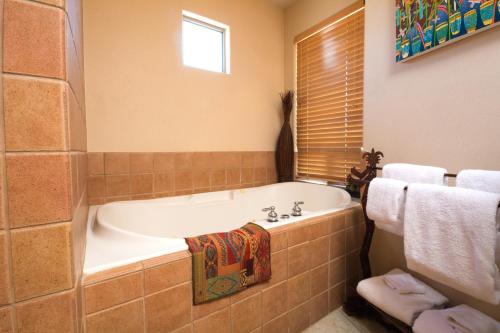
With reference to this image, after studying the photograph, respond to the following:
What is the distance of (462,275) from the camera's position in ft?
2.49

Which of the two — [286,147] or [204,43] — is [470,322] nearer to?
[286,147]

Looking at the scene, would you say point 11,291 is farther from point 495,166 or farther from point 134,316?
point 495,166

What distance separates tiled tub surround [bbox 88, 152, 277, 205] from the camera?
5.25 ft

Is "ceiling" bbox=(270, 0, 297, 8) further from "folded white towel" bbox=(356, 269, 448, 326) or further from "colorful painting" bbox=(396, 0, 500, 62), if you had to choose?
"folded white towel" bbox=(356, 269, 448, 326)

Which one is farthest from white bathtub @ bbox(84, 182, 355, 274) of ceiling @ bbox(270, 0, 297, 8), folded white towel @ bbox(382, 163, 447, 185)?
ceiling @ bbox(270, 0, 297, 8)

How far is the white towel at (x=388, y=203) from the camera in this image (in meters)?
0.99

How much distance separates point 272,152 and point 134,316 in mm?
2015

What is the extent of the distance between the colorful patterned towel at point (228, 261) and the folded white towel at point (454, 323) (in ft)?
2.26

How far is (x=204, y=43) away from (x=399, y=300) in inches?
95.8

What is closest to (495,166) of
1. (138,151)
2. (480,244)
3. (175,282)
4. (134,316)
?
(480,244)

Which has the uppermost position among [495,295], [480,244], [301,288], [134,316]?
[480,244]

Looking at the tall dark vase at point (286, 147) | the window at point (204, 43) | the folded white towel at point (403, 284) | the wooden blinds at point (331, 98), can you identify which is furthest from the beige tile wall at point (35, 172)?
the tall dark vase at point (286, 147)

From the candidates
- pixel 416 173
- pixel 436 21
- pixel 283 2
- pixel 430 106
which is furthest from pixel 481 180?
pixel 283 2

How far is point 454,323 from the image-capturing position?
93cm
